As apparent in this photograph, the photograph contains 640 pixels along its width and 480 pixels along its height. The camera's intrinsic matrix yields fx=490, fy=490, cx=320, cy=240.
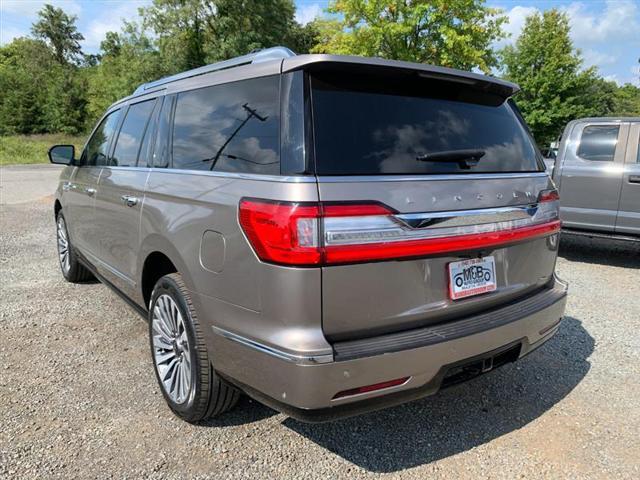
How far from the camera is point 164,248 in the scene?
2627mm

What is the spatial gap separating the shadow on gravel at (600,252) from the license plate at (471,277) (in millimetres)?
5264

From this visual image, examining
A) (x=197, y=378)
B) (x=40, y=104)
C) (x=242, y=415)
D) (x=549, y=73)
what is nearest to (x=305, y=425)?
(x=242, y=415)

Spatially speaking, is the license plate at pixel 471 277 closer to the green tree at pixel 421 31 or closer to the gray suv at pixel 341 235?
the gray suv at pixel 341 235

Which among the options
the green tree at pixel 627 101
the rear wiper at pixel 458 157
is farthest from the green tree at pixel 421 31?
the green tree at pixel 627 101

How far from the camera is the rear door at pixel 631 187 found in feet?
20.9

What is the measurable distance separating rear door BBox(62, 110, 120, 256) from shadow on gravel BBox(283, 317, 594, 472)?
2.49 meters

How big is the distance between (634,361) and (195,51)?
34.0 metres

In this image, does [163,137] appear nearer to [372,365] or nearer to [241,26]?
[372,365]

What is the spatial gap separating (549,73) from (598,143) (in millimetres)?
22817

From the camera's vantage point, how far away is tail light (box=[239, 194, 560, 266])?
1.87 meters

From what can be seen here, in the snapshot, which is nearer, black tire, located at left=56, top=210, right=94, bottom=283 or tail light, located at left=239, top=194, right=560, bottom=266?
tail light, located at left=239, top=194, right=560, bottom=266

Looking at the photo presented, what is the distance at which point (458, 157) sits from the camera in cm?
230

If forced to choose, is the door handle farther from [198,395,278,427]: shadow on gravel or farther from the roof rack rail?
[198,395,278,427]: shadow on gravel

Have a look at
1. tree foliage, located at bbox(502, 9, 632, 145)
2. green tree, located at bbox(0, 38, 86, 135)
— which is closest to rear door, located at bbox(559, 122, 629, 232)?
tree foliage, located at bbox(502, 9, 632, 145)
